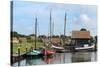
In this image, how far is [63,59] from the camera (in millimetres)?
2893

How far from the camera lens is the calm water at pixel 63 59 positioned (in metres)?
2.76

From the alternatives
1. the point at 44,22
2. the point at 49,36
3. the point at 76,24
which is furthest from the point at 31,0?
A: the point at 76,24

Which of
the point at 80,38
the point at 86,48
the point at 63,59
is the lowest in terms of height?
the point at 63,59

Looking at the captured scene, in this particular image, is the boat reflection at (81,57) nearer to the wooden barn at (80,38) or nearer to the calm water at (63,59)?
the calm water at (63,59)

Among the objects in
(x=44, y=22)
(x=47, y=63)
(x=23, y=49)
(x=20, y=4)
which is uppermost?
(x=20, y=4)

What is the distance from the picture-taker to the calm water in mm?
2759

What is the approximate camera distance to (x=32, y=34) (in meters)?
2.76

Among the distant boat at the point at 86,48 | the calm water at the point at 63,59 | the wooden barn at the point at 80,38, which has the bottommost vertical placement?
the calm water at the point at 63,59

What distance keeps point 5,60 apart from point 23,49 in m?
0.28

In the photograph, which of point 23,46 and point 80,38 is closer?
point 23,46

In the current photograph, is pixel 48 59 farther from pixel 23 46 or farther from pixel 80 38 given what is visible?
pixel 80 38

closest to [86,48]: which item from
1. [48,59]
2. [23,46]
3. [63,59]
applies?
[63,59]

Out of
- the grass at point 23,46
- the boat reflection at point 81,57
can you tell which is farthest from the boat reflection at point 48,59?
the boat reflection at point 81,57

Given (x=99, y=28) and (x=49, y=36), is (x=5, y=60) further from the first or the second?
(x=99, y=28)
